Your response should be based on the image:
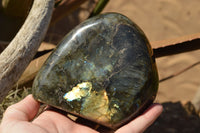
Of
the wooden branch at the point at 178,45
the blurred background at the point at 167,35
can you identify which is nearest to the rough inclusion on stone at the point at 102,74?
the wooden branch at the point at 178,45

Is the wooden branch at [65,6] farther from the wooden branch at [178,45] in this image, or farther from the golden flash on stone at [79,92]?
the golden flash on stone at [79,92]

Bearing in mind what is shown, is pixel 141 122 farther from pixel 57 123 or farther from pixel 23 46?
pixel 23 46

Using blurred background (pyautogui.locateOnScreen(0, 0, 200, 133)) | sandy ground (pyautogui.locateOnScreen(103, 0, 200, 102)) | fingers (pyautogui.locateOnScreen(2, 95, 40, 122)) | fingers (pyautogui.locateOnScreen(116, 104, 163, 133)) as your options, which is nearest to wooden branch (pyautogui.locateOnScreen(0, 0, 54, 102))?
fingers (pyautogui.locateOnScreen(2, 95, 40, 122))

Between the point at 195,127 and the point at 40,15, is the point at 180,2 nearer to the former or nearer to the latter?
the point at 195,127

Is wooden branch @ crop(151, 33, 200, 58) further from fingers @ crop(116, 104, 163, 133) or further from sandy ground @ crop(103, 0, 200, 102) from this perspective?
sandy ground @ crop(103, 0, 200, 102)

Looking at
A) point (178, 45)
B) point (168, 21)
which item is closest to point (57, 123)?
point (178, 45)

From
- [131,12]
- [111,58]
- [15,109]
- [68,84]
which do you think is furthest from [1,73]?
[131,12]
